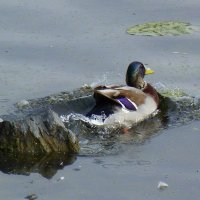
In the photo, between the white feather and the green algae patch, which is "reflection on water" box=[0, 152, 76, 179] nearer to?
the white feather

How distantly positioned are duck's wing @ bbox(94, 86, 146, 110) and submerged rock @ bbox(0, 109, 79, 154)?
152cm

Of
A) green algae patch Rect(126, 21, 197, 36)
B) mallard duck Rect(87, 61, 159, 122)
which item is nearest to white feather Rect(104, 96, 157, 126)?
mallard duck Rect(87, 61, 159, 122)

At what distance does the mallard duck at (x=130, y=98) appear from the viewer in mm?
11352

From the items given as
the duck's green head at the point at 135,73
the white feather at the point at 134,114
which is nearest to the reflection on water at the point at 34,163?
the white feather at the point at 134,114

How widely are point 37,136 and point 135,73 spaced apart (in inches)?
102

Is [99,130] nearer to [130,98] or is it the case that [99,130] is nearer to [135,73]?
[130,98]

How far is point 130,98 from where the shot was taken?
1170 cm

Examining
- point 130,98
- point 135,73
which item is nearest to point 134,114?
point 130,98

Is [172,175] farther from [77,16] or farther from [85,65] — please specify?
[77,16]

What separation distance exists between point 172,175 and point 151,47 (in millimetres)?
4291

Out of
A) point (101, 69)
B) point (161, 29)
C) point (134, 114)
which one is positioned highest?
point (161, 29)

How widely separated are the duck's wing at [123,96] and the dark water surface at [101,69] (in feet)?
1.52

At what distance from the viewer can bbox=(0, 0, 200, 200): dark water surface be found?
8.80m

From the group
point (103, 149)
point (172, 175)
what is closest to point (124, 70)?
point (103, 149)
